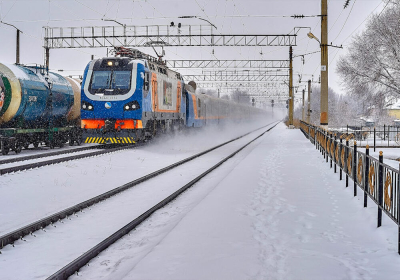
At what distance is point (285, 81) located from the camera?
61875mm

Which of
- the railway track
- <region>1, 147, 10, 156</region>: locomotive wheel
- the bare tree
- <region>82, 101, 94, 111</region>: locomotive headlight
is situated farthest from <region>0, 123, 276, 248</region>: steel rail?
the bare tree

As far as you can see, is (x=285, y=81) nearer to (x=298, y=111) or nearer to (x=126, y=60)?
(x=126, y=60)

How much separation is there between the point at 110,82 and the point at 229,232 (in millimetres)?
13768

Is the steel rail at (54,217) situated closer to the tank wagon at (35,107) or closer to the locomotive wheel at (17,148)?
the tank wagon at (35,107)

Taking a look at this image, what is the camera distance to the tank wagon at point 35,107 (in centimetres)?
1727

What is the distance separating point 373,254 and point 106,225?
12.5 ft

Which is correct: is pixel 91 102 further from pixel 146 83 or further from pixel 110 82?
pixel 146 83

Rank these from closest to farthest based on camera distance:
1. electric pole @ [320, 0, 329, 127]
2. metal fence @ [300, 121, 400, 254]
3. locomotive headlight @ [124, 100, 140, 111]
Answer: metal fence @ [300, 121, 400, 254] → locomotive headlight @ [124, 100, 140, 111] → electric pole @ [320, 0, 329, 127]

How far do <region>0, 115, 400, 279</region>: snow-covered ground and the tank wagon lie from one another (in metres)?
6.06

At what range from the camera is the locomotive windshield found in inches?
748

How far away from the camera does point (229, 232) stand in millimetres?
6547

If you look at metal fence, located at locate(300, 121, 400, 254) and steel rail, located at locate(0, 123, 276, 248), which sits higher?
metal fence, located at locate(300, 121, 400, 254)

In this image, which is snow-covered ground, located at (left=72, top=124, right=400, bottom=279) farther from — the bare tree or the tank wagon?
the bare tree

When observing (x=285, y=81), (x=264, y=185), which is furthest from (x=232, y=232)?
(x=285, y=81)
